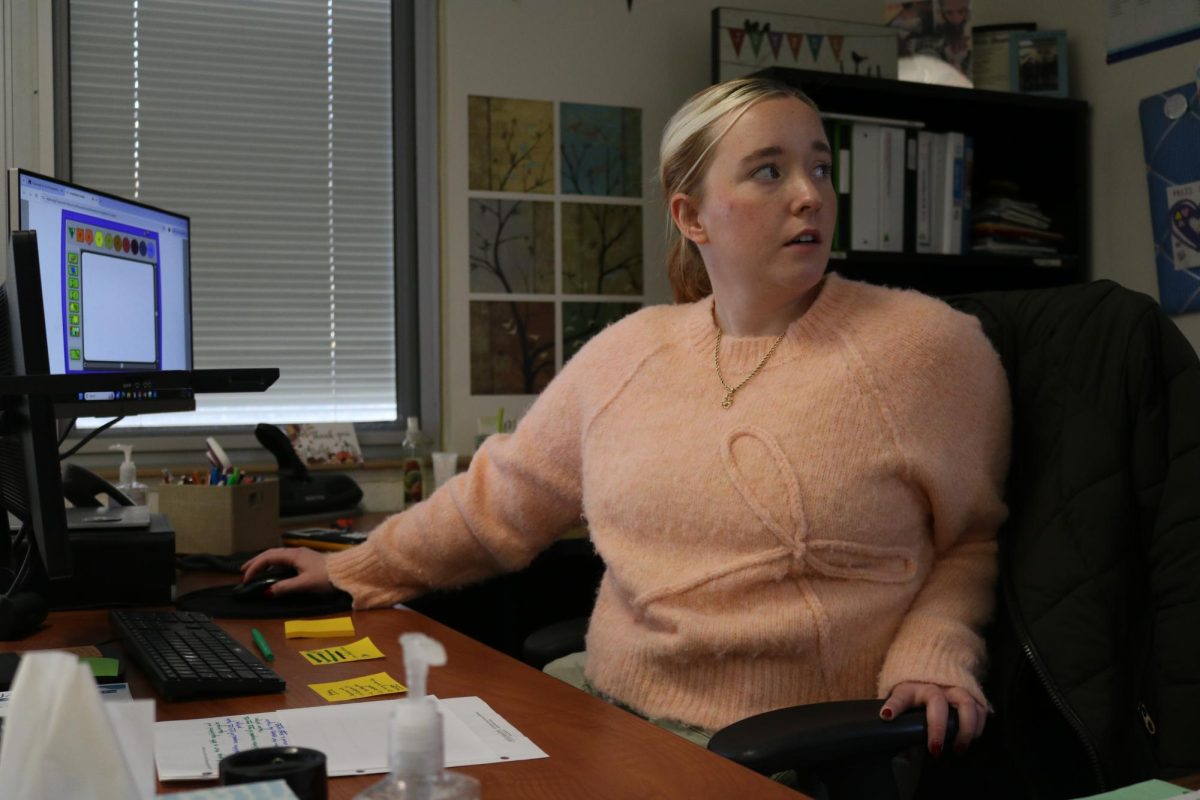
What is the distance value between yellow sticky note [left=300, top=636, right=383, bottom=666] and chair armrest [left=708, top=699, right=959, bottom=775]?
0.45 m

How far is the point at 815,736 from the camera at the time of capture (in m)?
1.04

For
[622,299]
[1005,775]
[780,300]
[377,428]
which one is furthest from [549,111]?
[1005,775]

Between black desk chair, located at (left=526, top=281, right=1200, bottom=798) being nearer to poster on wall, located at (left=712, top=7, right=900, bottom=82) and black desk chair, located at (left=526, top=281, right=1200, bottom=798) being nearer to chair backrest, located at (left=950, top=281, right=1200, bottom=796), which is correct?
chair backrest, located at (left=950, top=281, right=1200, bottom=796)

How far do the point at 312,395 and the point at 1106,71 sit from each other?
2148 millimetres

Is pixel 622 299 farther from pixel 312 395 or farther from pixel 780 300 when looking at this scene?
pixel 780 300

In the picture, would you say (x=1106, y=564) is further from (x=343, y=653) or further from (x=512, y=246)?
(x=512, y=246)

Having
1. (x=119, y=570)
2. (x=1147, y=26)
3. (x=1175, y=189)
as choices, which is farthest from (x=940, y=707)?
(x=1147, y=26)

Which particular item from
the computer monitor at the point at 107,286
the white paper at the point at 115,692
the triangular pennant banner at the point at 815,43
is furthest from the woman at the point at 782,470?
the triangular pennant banner at the point at 815,43

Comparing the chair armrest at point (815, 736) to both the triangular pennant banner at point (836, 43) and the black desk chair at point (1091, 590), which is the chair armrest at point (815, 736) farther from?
the triangular pennant banner at point (836, 43)

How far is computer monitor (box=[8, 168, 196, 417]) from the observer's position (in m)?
1.62

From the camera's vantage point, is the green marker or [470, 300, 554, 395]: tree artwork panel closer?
the green marker

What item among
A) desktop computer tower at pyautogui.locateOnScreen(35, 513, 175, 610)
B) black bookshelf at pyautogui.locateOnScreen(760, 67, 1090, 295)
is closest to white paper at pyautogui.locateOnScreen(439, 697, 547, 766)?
desktop computer tower at pyautogui.locateOnScreen(35, 513, 175, 610)

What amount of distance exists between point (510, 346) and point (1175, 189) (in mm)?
1600

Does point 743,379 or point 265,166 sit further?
point 265,166
